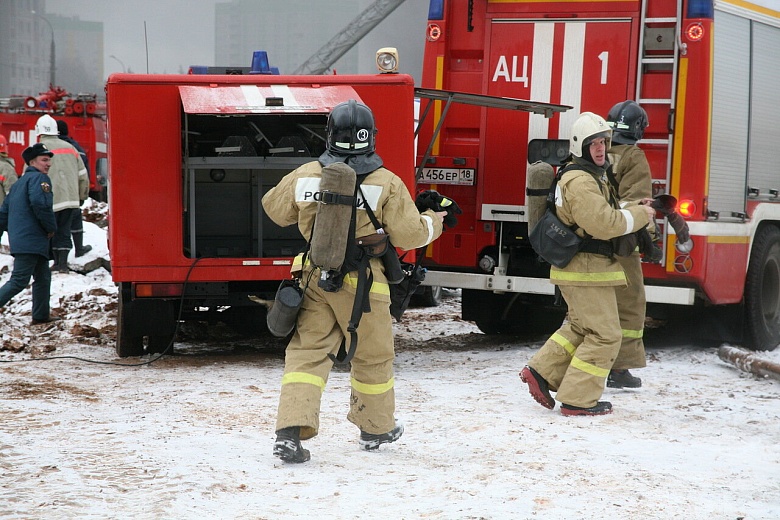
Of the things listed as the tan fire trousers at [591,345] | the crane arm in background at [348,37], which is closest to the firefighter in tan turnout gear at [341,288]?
the tan fire trousers at [591,345]

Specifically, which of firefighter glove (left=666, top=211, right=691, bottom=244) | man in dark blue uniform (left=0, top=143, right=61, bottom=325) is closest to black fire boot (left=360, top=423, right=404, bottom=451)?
firefighter glove (left=666, top=211, right=691, bottom=244)

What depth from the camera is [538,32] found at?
25.6 feet

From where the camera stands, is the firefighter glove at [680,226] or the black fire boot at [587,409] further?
the firefighter glove at [680,226]

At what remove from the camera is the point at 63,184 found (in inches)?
459

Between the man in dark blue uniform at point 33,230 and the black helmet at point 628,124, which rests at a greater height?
the black helmet at point 628,124

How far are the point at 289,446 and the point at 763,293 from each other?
17.1 ft

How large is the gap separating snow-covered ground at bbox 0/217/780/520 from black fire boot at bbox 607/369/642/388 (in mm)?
71

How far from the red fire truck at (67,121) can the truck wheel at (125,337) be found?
1207cm

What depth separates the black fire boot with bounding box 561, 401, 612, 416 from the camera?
19.0ft

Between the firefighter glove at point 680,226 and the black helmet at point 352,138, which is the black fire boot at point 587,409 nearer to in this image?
the firefighter glove at point 680,226

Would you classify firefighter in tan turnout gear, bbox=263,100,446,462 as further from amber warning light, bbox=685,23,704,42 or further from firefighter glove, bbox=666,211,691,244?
amber warning light, bbox=685,23,704,42

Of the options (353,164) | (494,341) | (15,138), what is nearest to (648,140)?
(494,341)

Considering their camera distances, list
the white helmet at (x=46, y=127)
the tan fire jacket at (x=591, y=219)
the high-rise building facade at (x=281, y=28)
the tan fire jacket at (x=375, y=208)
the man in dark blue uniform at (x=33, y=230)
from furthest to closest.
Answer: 1. the high-rise building facade at (x=281, y=28)
2. the white helmet at (x=46, y=127)
3. the man in dark blue uniform at (x=33, y=230)
4. the tan fire jacket at (x=591, y=219)
5. the tan fire jacket at (x=375, y=208)

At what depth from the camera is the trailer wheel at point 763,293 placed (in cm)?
799
